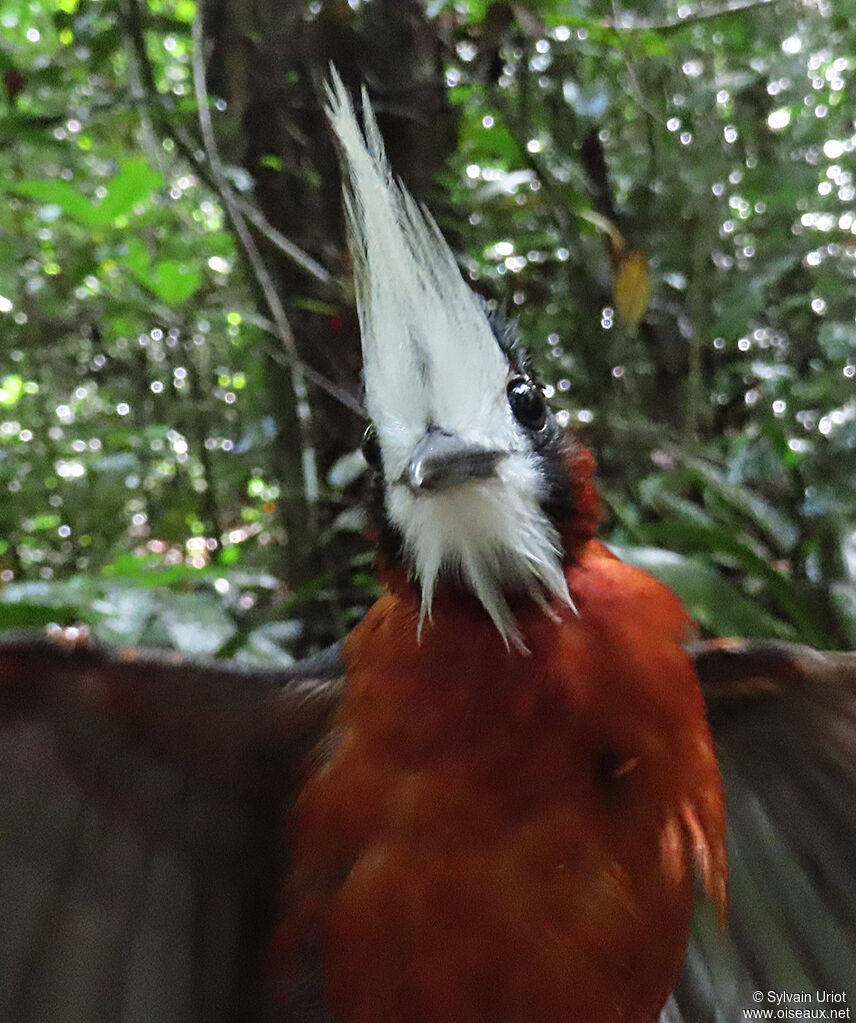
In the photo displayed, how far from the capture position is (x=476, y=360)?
688mm

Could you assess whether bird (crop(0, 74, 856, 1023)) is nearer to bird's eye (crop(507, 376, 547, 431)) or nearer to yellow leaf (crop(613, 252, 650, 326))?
bird's eye (crop(507, 376, 547, 431))

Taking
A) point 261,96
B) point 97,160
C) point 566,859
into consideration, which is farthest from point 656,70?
point 566,859

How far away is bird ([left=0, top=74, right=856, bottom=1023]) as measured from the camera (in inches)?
26.7

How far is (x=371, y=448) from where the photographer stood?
754mm

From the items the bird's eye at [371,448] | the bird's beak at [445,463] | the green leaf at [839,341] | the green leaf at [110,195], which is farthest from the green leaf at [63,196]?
the green leaf at [839,341]

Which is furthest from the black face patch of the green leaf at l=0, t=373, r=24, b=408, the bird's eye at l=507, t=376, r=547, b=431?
the green leaf at l=0, t=373, r=24, b=408

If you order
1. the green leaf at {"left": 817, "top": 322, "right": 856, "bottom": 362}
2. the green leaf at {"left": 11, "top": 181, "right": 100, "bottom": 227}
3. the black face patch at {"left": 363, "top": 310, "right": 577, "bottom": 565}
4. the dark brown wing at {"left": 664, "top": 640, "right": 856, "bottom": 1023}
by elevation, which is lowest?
the dark brown wing at {"left": 664, "top": 640, "right": 856, "bottom": 1023}

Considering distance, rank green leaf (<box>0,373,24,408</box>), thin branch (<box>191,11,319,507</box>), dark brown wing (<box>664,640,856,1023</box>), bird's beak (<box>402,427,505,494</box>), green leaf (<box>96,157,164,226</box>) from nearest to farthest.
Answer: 1. bird's beak (<box>402,427,505,494</box>)
2. dark brown wing (<box>664,640,856,1023</box>)
3. thin branch (<box>191,11,319,507</box>)
4. green leaf (<box>96,157,164,226</box>)
5. green leaf (<box>0,373,24,408</box>)

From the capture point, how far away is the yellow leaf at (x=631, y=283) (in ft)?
4.26

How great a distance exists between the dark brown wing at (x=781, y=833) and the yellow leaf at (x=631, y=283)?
0.68 metres

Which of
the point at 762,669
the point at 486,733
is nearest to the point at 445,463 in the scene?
the point at 486,733

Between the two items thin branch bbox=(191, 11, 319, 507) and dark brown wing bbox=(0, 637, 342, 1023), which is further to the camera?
thin branch bbox=(191, 11, 319, 507)

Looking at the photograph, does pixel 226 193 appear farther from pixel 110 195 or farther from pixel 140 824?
pixel 140 824

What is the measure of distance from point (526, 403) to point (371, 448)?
0.49ft
